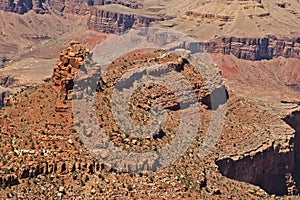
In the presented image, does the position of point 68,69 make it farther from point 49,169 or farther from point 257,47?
point 257,47

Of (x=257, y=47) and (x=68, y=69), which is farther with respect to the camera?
(x=257, y=47)

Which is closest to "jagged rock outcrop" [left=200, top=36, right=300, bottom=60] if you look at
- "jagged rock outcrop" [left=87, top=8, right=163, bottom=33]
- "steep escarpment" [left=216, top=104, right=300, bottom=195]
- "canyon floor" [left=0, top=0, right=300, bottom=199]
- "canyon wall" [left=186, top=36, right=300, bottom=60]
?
"canyon wall" [left=186, top=36, right=300, bottom=60]

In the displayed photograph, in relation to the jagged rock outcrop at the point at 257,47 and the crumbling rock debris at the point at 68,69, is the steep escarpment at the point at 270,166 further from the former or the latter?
the jagged rock outcrop at the point at 257,47

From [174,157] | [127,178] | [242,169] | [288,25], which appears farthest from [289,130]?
[288,25]

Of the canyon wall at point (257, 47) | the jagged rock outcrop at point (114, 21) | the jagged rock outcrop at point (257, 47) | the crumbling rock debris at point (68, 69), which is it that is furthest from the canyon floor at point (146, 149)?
the jagged rock outcrop at point (114, 21)

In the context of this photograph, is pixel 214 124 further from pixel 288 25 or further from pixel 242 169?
pixel 288 25

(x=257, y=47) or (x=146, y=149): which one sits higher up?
(x=146, y=149)

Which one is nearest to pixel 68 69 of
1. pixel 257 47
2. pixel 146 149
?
pixel 146 149

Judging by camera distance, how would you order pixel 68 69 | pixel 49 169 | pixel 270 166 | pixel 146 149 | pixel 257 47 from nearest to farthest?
1. pixel 49 169
2. pixel 146 149
3. pixel 68 69
4. pixel 270 166
5. pixel 257 47
